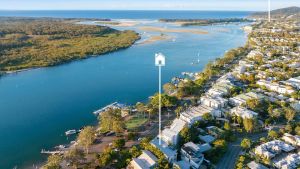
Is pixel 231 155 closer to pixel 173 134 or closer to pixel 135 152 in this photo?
pixel 173 134

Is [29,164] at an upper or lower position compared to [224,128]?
lower

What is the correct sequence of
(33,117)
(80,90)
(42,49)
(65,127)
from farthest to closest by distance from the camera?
(42,49), (80,90), (33,117), (65,127)

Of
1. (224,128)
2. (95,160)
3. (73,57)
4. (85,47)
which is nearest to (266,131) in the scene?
(224,128)

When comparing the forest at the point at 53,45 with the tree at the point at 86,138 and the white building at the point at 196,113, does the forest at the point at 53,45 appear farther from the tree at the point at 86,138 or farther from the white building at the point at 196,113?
the white building at the point at 196,113

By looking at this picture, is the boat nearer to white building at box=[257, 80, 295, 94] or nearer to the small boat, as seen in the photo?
the small boat

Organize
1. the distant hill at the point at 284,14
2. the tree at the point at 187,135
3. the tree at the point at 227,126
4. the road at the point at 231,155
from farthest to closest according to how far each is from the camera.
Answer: the distant hill at the point at 284,14, the tree at the point at 227,126, the tree at the point at 187,135, the road at the point at 231,155

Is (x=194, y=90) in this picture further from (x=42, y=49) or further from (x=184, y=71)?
(x=42, y=49)

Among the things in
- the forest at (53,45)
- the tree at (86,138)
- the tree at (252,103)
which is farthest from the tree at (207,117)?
the forest at (53,45)
